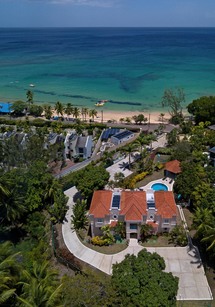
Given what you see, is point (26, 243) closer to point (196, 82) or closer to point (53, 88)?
point (53, 88)

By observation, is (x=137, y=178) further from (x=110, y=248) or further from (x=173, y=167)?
(x=110, y=248)

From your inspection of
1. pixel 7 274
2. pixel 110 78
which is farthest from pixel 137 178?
pixel 110 78

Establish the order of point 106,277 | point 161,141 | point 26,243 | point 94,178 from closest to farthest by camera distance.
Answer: point 106,277
point 26,243
point 94,178
point 161,141

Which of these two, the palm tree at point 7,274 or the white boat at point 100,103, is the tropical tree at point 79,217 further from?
the white boat at point 100,103

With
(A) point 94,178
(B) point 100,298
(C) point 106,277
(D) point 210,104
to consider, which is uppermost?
(D) point 210,104

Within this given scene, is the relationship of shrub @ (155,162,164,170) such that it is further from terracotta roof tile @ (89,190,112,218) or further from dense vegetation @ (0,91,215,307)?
terracotta roof tile @ (89,190,112,218)

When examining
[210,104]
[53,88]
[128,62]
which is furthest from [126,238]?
[128,62]

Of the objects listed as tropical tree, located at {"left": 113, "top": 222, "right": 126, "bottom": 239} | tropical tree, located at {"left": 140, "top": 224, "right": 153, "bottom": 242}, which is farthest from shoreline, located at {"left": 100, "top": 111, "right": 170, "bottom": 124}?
tropical tree, located at {"left": 113, "top": 222, "right": 126, "bottom": 239}
